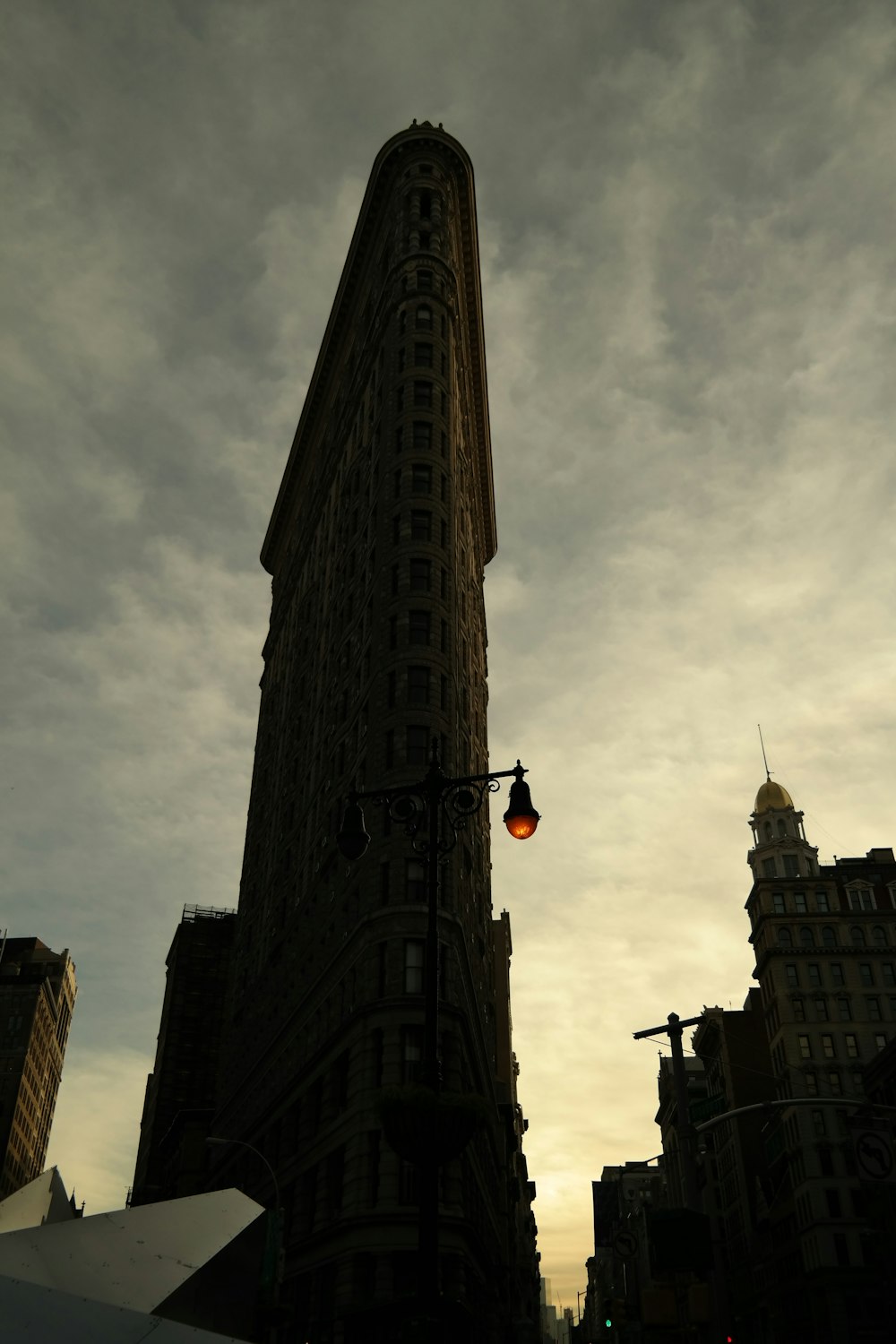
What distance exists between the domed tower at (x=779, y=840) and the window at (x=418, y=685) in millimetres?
70205

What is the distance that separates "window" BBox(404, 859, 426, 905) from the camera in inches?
1925

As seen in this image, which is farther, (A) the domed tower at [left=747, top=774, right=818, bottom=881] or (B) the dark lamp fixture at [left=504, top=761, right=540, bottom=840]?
(A) the domed tower at [left=747, top=774, right=818, bottom=881]

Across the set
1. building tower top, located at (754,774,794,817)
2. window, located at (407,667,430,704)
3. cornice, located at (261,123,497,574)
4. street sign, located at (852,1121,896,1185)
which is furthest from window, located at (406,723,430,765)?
building tower top, located at (754,774,794,817)

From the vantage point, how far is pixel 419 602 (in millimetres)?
58656

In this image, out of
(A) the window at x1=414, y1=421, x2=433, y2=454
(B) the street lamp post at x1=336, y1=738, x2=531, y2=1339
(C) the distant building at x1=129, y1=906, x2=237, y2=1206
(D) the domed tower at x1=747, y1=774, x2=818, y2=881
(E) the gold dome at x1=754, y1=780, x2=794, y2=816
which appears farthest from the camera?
(C) the distant building at x1=129, y1=906, x2=237, y2=1206

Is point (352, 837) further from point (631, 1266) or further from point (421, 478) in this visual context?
point (631, 1266)

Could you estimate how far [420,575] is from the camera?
60.0 metres

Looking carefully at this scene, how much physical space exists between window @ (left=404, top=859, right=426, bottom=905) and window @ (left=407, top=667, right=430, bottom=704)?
9117 mm

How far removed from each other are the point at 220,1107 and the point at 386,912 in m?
47.5

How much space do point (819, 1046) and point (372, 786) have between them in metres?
67.1

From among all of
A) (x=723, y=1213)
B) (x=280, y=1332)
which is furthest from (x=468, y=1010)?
(x=723, y=1213)

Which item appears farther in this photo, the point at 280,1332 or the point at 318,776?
the point at 318,776

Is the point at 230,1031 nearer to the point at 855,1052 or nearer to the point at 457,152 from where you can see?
the point at 855,1052

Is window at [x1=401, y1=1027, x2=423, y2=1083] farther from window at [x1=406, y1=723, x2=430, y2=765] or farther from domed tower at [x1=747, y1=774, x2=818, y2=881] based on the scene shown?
domed tower at [x1=747, y1=774, x2=818, y2=881]
